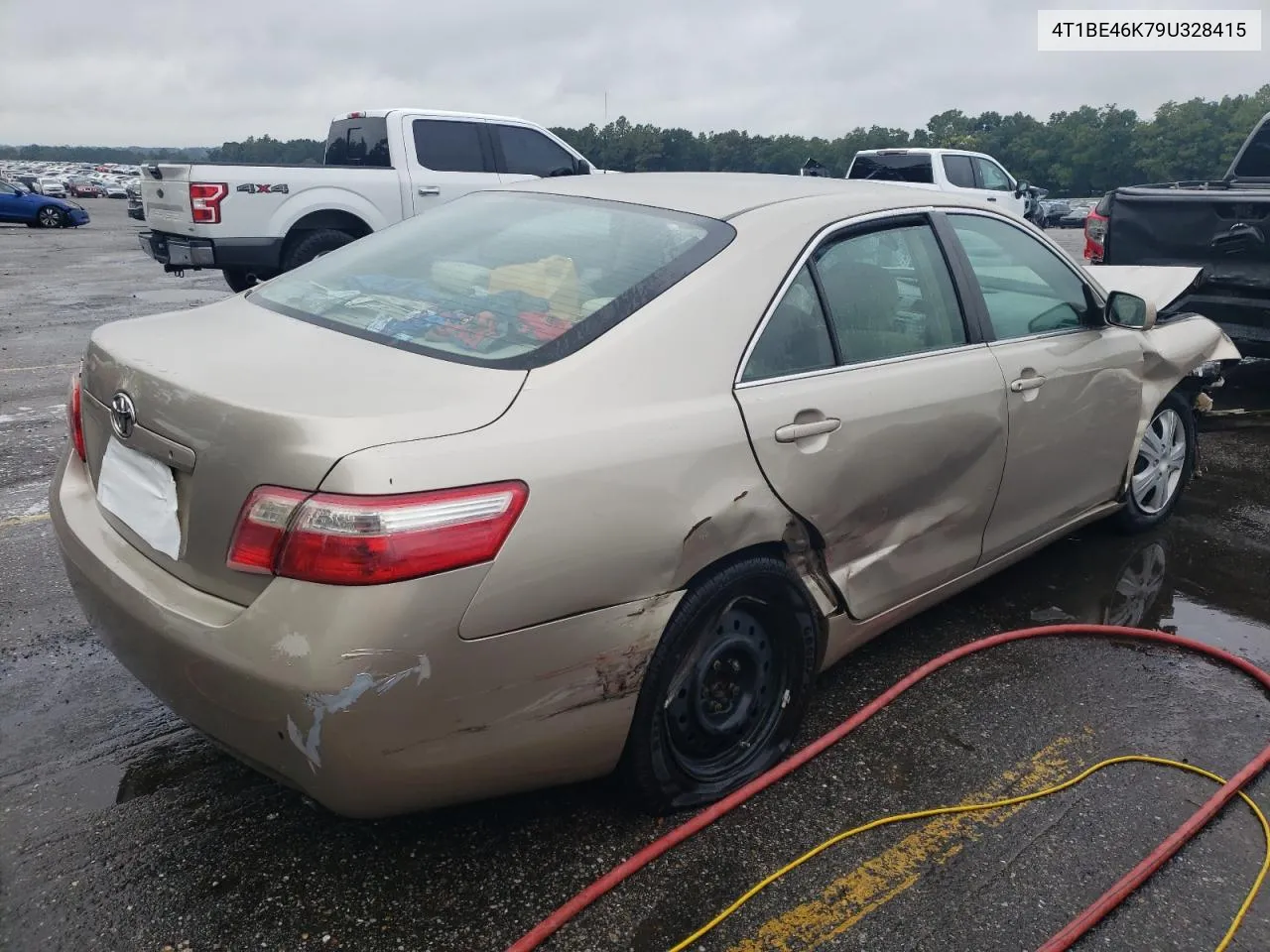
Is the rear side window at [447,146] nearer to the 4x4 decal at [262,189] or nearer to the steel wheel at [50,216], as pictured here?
the 4x4 decal at [262,189]

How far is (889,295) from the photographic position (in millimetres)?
3041

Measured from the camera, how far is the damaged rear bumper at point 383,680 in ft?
6.15

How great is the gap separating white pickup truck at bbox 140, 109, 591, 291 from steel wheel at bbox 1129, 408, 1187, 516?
6.70 m

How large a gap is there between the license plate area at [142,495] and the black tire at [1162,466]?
12.1 feet

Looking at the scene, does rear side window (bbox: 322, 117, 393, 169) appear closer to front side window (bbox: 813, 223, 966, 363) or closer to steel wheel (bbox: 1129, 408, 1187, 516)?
steel wheel (bbox: 1129, 408, 1187, 516)

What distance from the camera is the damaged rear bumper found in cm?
188

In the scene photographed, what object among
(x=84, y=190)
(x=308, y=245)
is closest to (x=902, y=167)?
(x=308, y=245)

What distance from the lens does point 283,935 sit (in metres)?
2.12

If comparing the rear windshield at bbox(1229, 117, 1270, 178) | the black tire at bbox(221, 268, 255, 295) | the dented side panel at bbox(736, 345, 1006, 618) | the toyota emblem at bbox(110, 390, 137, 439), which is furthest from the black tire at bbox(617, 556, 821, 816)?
the black tire at bbox(221, 268, 255, 295)

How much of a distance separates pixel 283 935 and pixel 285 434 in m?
1.07

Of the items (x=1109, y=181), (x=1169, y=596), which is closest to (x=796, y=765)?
(x=1169, y=596)

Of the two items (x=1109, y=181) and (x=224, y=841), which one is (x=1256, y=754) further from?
(x=1109, y=181)

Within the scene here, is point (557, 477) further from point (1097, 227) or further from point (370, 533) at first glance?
point (1097, 227)

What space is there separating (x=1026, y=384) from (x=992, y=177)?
643 inches
